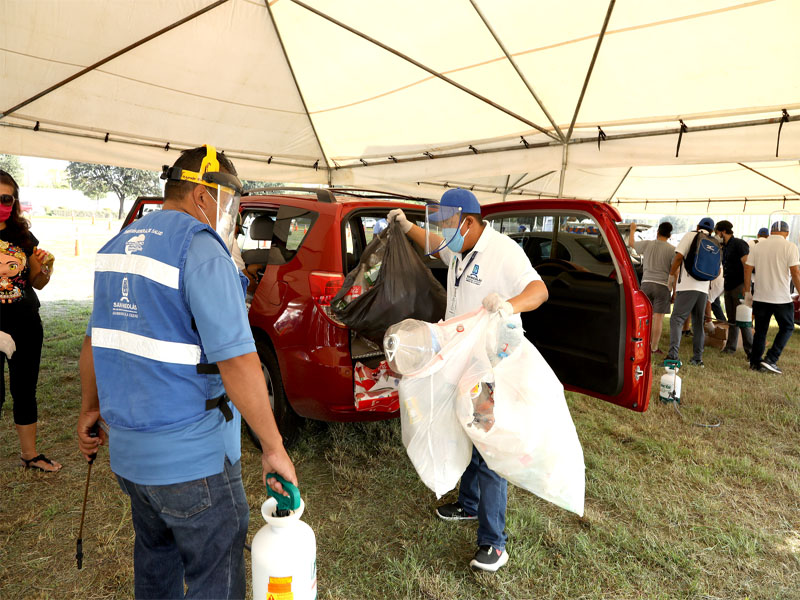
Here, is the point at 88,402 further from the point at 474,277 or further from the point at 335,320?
the point at 474,277

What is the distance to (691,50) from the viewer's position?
390cm

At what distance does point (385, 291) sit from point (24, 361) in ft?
7.16

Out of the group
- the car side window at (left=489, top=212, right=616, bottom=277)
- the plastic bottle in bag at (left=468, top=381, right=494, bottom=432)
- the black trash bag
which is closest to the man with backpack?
the car side window at (left=489, top=212, right=616, bottom=277)

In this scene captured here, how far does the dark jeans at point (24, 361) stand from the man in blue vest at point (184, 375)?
1.91m

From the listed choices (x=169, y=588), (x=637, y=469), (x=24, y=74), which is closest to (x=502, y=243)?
(x=169, y=588)

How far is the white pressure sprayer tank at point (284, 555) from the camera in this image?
1.30m

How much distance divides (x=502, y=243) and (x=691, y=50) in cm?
309

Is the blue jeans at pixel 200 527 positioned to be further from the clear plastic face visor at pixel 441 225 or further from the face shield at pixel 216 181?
the clear plastic face visor at pixel 441 225

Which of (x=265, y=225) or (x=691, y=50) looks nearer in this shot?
(x=265, y=225)

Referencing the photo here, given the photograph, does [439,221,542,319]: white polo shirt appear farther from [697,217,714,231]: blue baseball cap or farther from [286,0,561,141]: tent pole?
[697,217,714,231]: blue baseball cap

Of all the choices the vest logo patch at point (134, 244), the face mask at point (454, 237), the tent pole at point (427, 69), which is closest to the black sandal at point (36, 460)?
the vest logo patch at point (134, 244)

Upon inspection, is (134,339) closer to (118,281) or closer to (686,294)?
(118,281)

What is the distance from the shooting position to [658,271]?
6.33m

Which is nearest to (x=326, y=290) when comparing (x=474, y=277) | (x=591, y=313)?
(x=474, y=277)
